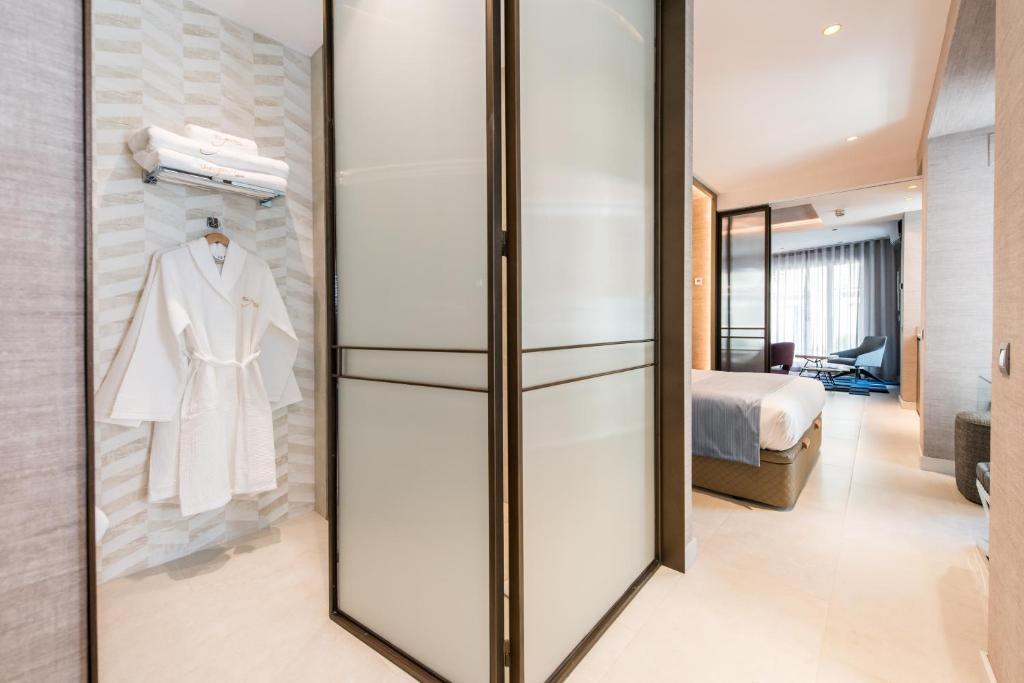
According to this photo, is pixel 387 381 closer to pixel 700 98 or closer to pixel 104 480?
pixel 104 480

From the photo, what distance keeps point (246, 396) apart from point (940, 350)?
472 cm

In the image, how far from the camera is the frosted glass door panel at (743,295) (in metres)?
5.65

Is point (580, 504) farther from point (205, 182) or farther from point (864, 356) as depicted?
point (864, 356)

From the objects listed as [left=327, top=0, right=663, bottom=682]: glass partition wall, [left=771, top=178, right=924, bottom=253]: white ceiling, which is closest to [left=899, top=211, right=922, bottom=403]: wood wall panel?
[left=771, top=178, right=924, bottom=253]: white ceiling

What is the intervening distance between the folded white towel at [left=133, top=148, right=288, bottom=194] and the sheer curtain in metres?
9.35

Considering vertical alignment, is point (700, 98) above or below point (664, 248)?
above

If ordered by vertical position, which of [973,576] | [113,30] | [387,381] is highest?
[113,30]

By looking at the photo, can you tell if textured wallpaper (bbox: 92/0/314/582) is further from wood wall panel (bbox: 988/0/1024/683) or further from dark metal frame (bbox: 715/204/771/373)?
dark metal frame (bbox: 715/204/771/373)

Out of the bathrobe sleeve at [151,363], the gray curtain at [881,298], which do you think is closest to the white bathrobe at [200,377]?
the bathrobe sleeve at [151,363]

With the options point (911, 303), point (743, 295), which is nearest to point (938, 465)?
point (743, 295)

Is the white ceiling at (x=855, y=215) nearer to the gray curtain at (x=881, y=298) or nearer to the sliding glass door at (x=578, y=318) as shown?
the gray curtain at (x=881, y=298)

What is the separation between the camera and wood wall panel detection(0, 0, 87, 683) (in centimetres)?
90

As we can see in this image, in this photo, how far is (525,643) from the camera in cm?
135

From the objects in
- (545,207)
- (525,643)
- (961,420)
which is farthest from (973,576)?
(545,207)
